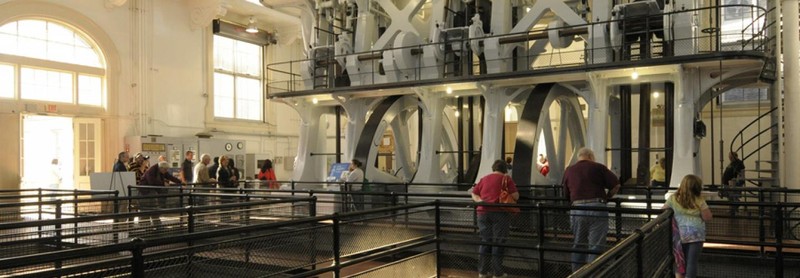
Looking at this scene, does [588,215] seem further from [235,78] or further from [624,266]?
[235,78]

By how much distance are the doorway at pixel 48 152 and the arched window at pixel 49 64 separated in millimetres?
843

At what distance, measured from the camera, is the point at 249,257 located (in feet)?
19.5

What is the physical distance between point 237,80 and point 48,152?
8.35m

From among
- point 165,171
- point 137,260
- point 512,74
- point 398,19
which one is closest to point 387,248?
point 137,260

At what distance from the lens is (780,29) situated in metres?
13.1

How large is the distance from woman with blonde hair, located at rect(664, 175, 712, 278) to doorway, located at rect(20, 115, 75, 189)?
739 inches

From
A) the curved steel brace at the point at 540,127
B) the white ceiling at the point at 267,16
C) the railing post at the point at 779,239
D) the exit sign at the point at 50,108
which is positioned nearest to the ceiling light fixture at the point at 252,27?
the white ceiling at the point at 267,16

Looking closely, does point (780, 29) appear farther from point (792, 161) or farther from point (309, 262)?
point (309, 262)

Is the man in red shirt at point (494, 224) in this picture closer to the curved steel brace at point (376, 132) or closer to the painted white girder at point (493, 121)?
the painted white girder at point (493, 121)

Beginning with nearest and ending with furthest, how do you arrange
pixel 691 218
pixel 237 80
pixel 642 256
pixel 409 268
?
pixel 642 256, pixel 691 218, pixel 409 268, pixel 237 80

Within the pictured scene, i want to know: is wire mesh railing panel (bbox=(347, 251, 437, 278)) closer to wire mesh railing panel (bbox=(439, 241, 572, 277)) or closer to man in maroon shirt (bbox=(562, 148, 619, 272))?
wire mesh railing panel (bbox=(439, 241, 572, 277))

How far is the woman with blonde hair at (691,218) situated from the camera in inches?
266

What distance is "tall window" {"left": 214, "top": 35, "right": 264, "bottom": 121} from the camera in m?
26.4

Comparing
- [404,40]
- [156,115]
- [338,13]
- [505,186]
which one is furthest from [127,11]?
[505,186]
